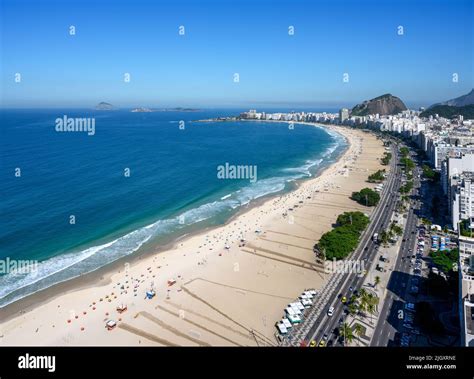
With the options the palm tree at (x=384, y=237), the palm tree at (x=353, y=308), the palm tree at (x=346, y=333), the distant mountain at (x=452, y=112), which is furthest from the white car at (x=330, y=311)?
the distant mountain at (x=452, y=112)

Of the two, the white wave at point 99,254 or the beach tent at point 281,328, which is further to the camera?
the white wave at point 99,254

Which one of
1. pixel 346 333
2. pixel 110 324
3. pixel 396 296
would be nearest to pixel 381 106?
pixel 396 296

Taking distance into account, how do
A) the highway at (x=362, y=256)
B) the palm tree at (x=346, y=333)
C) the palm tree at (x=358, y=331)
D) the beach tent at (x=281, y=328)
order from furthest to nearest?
1. the highway at (x=362, y=256)
2. the beach tent at (x=281, y=328)
3. the palm tree at (x=358, y=331)
4. the palm tree at (x=346, y=333)

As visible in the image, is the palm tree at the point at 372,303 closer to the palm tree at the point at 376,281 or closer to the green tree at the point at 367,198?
the palm tree at the point at 376,281

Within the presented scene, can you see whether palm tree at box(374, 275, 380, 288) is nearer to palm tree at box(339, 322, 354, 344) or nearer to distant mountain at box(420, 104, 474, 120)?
palm tree at box(339, 322, 354, 344)

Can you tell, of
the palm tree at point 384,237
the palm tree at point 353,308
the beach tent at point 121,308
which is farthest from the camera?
the palm tree at point 384,237
